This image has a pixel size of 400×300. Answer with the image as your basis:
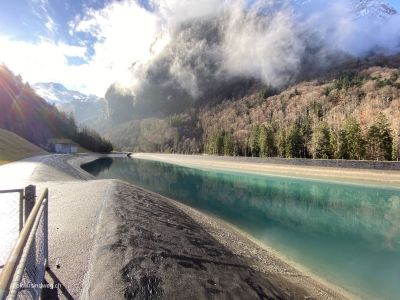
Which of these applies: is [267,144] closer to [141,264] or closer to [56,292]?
[141,264]

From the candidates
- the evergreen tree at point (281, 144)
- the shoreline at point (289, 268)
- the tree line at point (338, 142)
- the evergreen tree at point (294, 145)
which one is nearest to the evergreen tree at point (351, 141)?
the tree line at point (338, 142)

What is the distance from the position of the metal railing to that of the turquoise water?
12.8 metres

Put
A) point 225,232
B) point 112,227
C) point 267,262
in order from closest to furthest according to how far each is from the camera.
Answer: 1. point 112,227
2. point 267,262
3. point 225,232

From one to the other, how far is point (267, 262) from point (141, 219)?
656cm

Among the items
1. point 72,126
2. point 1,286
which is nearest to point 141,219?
point 1,286

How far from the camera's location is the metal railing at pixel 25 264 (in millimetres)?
3750

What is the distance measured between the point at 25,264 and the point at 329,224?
26.2m

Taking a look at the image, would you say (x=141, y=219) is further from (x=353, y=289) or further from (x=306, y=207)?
(x=306, y=207)

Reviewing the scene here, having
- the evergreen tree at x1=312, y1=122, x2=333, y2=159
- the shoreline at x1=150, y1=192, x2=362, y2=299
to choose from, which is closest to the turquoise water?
the shoreline at x1=150, y1=192, x2=362, y2=299

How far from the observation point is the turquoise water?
16453 millimetres

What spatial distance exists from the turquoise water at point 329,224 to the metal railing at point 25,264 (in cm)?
1283

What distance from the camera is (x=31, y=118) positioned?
155875 mm

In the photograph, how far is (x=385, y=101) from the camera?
454 feet

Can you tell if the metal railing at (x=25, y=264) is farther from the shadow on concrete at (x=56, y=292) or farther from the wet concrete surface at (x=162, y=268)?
the wet concrete surface at (x=162, y=268)
